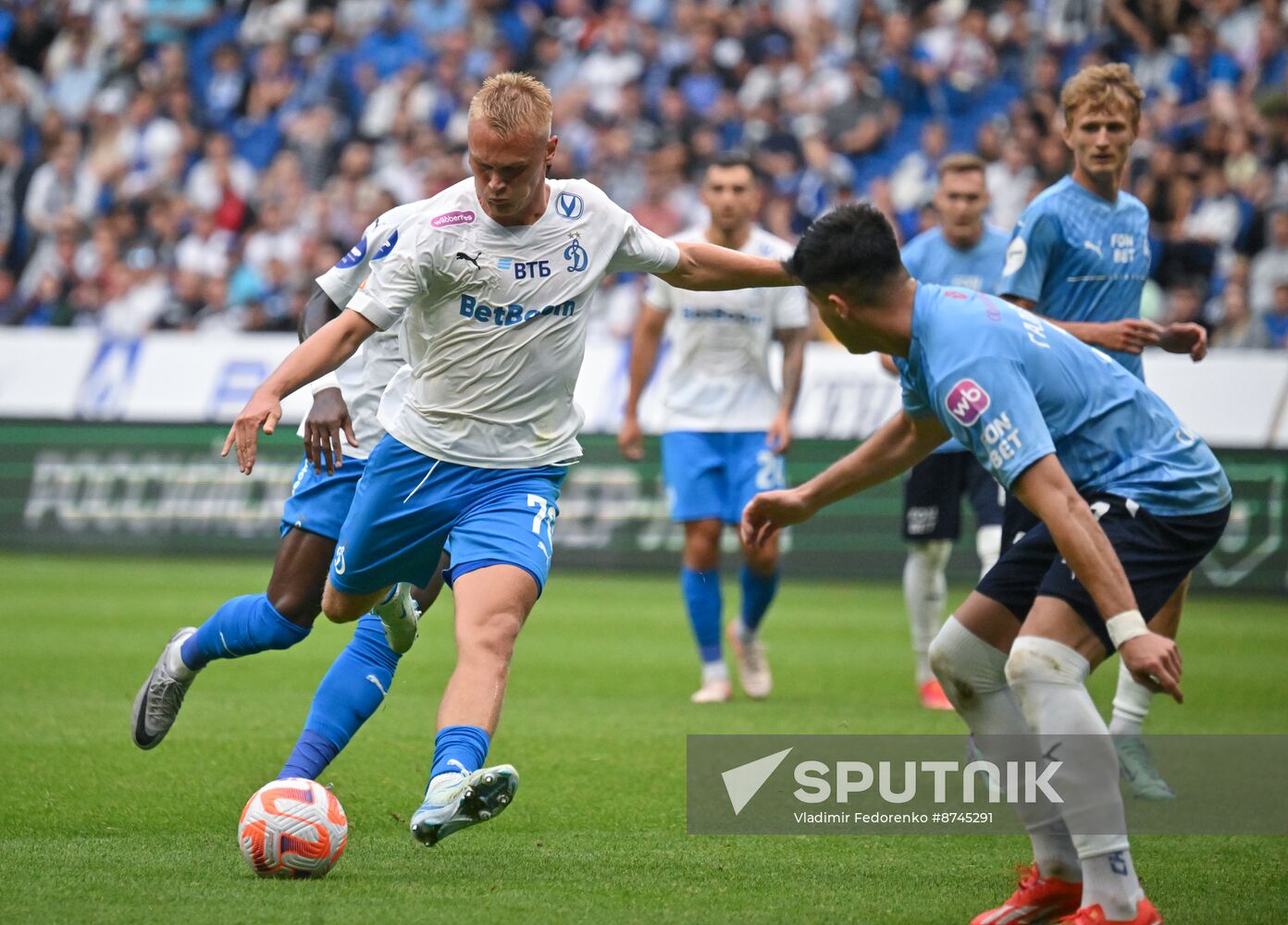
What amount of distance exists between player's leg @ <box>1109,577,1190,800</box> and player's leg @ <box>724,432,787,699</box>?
9.44 feet

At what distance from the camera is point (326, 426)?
582cm

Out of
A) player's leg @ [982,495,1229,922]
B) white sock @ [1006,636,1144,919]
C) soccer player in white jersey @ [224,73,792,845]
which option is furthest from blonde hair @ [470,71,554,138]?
white sock @ [1006,636,1144,919]

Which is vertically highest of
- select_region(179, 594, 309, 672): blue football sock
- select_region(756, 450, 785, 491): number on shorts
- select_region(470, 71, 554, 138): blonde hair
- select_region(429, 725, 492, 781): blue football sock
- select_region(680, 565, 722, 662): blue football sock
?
select_region(470, 71, 554, 138): blonde hair

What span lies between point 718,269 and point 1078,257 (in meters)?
1.94

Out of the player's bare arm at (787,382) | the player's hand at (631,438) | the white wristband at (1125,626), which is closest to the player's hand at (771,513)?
the white wristband at (1125,626)

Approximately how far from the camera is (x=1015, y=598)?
5.06m

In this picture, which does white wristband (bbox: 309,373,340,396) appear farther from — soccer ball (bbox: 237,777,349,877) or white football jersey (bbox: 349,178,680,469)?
soccer ball (bbox: 237,777,349,877)

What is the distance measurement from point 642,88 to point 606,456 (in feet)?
22.6

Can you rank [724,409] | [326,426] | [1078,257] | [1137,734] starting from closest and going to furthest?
[326,426] < [1078,257] < [1137,734] < [724,409]

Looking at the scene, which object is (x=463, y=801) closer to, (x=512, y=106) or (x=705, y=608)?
(x=512, y=106)

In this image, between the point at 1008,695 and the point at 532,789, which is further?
the point at 532,789

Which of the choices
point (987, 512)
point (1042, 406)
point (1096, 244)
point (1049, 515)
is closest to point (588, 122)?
point (987, 512)

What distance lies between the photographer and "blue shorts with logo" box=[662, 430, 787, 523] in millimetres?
10125

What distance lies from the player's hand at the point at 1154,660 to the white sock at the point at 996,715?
0.64m
